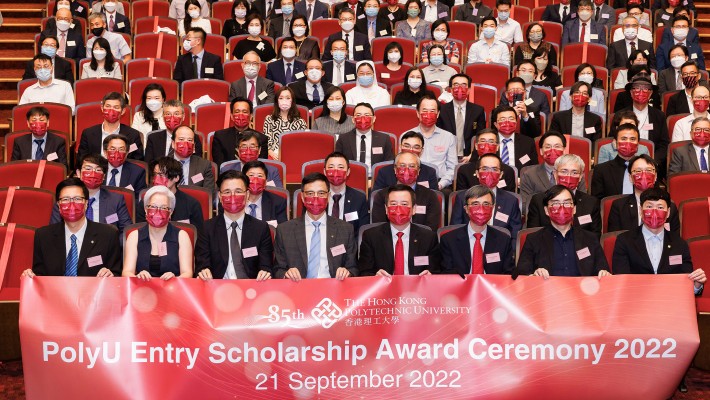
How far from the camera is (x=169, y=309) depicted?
5.39 meters

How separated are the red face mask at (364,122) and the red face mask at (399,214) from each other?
197cm

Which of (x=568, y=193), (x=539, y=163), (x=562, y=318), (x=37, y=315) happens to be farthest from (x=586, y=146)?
(x=37, y=315)

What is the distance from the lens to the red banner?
5.31m

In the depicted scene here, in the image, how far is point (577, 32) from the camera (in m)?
10.9

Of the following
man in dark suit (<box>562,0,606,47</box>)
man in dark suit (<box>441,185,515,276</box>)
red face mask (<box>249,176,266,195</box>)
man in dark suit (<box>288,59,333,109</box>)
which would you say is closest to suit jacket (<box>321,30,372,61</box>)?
man in dark suit (<box>288,59,333,109</box>)

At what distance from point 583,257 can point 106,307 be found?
107 inches

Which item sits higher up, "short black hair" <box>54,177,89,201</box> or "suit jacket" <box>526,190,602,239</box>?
"short black hair" <box>54,177,89,201</box>

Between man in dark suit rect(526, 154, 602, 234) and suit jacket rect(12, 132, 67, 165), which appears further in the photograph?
suit jacket rect(12, 132, 67, 165)

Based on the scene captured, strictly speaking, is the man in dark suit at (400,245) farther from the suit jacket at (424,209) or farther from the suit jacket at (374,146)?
the suit jacket at (374,146)

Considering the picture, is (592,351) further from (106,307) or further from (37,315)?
(37,315)

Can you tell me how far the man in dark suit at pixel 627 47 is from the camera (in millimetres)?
10328

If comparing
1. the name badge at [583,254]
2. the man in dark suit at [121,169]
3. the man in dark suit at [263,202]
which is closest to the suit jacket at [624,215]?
the name badge at [583,254]

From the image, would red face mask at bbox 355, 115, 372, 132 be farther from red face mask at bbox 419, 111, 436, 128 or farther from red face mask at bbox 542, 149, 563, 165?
red face mask at bbox 542, 149, 563, 165

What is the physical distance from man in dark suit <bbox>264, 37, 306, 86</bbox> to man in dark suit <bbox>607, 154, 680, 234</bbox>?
3.78m
